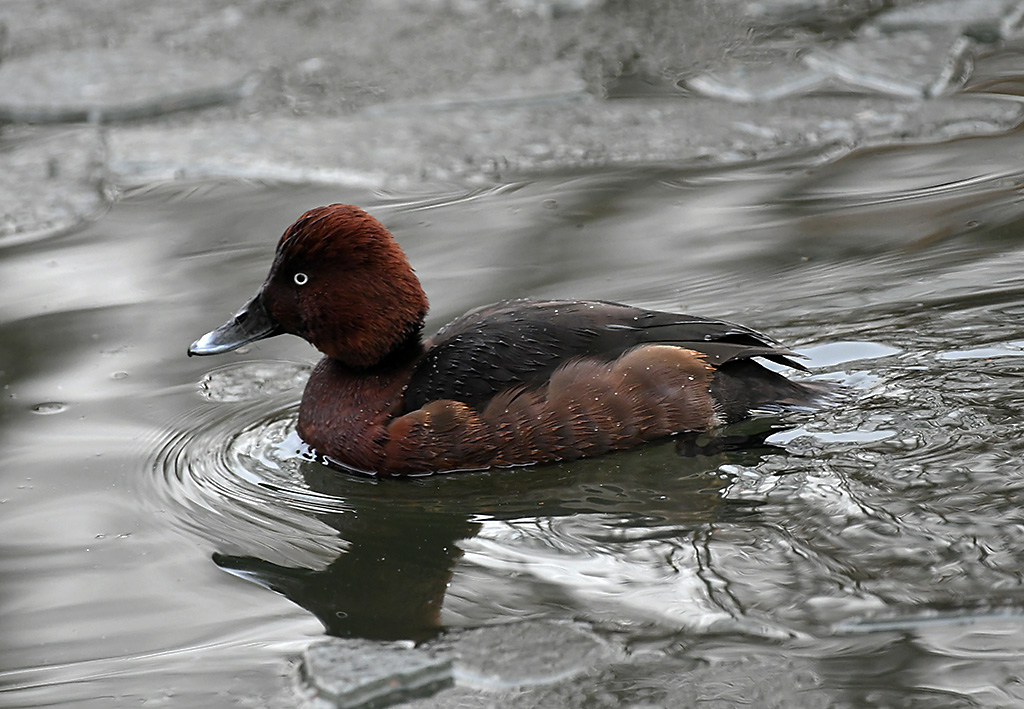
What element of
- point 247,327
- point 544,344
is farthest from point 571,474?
point 247,327

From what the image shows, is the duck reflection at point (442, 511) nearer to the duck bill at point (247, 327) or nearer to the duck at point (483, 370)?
the duck at point (483, 370)

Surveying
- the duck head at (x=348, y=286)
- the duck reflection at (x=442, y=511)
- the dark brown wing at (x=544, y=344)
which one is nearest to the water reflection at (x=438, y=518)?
the duck reflection at (x=442, y=511)

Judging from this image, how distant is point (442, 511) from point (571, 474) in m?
0.47

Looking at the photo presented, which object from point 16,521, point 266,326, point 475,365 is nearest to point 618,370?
point 475,365

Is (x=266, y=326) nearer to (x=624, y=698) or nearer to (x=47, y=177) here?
(x=624, y=698)

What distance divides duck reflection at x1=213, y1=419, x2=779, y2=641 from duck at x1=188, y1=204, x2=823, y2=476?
0.07 m

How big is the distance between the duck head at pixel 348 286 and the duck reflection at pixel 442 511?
0.49 m

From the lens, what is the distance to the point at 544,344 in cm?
468

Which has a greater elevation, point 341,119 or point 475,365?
point 341,119

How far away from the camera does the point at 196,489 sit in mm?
4730

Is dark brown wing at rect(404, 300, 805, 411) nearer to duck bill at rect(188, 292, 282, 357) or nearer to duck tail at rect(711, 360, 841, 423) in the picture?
duck tail at rect(711, 360, 841, 423)

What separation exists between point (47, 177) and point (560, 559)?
4498 mm

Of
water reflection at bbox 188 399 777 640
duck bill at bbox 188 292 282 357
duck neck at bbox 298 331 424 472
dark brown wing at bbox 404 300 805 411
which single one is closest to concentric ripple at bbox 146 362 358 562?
water reflection at bbox 188 399 777 640

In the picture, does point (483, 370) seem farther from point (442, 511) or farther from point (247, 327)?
point (247, 327)
